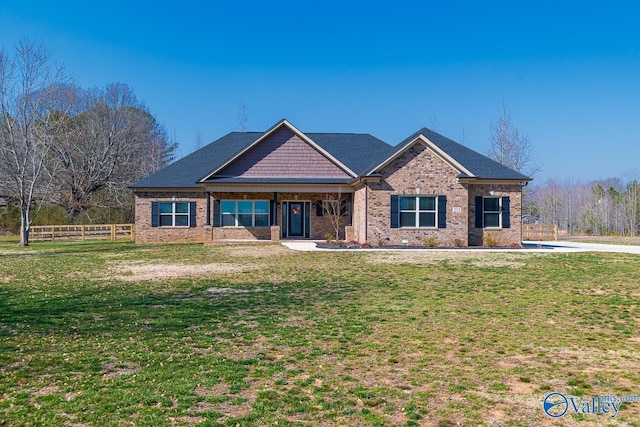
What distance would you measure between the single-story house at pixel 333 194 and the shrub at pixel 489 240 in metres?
0.19

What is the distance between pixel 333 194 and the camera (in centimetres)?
2633

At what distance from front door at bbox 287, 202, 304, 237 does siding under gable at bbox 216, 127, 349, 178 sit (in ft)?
7.04

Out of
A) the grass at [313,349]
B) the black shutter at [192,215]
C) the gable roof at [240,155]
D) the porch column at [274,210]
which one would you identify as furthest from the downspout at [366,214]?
the black shutter at [192,215]

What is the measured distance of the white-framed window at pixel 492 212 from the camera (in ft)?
78.0

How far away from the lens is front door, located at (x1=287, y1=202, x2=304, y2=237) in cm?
2778

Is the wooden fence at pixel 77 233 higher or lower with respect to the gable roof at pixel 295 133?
lower

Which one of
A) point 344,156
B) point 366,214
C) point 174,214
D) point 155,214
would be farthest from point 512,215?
point 155,214

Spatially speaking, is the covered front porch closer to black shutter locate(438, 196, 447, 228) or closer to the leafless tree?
black shutter locate(438, 196, 447, 228)

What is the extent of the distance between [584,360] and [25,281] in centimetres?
1210

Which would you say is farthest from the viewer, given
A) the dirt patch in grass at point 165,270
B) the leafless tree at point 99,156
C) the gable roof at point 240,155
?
the leafless tree at point 99,156

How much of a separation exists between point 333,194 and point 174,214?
915 centimetres

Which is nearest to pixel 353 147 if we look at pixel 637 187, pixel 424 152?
pixel 424 152

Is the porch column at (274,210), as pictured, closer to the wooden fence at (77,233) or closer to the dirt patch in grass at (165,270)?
the dirt patch in grass at (165,270)

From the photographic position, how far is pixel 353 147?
102ft
